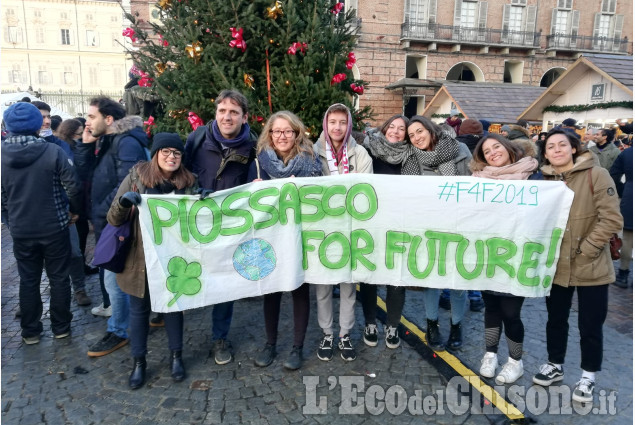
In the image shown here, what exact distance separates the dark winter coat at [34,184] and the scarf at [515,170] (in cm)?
375

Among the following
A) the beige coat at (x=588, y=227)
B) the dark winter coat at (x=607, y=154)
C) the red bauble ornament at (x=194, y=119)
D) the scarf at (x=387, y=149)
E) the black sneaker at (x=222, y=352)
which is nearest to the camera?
the beige coat at (x=588, y=227)

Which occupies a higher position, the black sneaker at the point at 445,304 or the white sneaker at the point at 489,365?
the white sneaker at the point at 489,365

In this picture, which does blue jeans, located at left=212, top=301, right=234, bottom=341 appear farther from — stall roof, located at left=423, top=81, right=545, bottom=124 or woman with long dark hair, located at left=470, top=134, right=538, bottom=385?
stall roof, located at left=423, top=81, right=545, bottom=124

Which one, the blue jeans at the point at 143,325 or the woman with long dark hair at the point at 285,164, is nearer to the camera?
the blue jeans at the point at 143,325

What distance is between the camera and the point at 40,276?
13.8 ft

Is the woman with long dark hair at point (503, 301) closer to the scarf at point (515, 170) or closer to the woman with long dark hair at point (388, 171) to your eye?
the scarf at point (515, 170)

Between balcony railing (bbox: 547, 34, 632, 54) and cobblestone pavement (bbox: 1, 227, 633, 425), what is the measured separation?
31997 millimetres

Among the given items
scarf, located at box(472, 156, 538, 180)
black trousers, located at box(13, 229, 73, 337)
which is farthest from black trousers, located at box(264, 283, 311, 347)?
black trousers, located at box(13, 229, 73, 337)

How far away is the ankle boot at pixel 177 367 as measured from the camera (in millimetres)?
3600

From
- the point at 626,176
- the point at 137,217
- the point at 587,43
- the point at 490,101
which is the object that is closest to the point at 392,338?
the point at 137,217

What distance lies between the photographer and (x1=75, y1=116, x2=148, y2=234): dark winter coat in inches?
158

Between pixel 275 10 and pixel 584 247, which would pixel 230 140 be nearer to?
pixel 275 10

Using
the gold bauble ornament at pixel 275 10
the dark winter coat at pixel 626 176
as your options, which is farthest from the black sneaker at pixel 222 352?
the dark winter coat at pixel 626 176

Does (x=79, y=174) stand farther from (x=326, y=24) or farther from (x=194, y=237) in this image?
(x=326, y=24)
